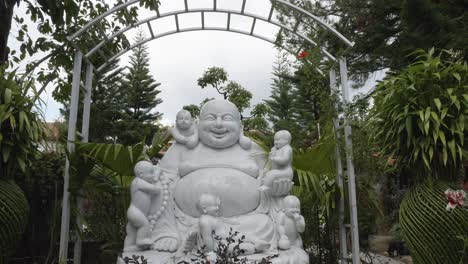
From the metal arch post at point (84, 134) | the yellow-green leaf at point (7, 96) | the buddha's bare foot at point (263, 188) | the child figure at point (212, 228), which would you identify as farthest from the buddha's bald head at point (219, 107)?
the yellow-green leaf at point (7, 96)

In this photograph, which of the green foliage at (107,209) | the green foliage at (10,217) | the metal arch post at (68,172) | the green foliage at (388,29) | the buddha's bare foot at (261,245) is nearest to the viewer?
the buddha's bare foot at (261,245)

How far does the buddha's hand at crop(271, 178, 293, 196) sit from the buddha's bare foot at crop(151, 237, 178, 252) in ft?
2.87

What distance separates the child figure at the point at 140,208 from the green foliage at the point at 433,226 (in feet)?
6.74

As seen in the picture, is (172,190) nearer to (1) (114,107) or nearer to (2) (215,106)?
(2) (215,106)

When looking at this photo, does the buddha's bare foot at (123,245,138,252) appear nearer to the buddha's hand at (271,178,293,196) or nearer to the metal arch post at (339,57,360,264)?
the buddha's hand at (271,178,293,196)

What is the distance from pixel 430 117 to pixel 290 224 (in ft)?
4.67

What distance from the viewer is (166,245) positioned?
340 centimetres

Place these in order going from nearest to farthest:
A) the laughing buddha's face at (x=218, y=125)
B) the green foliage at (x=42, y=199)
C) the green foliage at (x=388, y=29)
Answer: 1. the laughing buddha's face at (x=218, y=125)
2. the green foliage at (x=42, y=199)
3. the green foliage at (x=388, y=29)

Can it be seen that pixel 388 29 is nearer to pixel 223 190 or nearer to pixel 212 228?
pixel 223 190

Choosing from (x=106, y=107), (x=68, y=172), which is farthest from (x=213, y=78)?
(x=106, y=107)

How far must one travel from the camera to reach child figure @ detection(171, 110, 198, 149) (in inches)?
156

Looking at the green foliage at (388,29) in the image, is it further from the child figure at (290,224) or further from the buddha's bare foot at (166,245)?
the buddha's bare foot at (166,245)

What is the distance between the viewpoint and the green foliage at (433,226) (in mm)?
3439

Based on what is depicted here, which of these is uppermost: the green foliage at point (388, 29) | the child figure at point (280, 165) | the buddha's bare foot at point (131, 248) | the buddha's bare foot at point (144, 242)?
the green foliage at point (388, 29)
